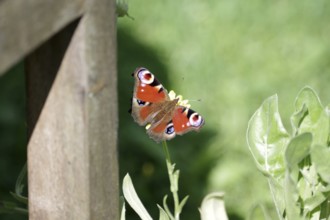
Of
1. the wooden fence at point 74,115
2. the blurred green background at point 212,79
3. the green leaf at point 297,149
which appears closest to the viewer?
the wooden fence at point 74,115

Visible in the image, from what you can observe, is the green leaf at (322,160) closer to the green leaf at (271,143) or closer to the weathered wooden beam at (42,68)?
the green leaf at (271,143)

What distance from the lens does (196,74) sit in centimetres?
322

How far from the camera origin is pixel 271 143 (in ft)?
4.91

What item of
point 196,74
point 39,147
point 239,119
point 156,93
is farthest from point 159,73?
point 39,147

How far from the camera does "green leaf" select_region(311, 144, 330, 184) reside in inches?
52.2

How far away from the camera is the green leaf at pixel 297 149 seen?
1287 millimetres

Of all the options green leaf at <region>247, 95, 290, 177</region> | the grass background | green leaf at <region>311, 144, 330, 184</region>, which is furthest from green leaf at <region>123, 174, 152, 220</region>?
the grass background

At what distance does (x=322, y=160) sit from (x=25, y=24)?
581 mm

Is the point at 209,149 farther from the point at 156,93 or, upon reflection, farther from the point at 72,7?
the point at 72,7

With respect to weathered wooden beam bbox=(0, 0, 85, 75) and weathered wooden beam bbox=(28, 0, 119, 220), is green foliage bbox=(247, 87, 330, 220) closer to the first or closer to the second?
weathered wooden beam bbox=(28, 0, 119, 220)

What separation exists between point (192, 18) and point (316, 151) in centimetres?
219

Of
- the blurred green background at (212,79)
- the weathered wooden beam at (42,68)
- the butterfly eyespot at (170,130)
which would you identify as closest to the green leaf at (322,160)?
the butterfly eyespot at (170,130)

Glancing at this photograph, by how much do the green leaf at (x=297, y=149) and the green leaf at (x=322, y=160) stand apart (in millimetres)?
16

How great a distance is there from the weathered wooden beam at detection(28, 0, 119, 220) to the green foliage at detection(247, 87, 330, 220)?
307 mm
